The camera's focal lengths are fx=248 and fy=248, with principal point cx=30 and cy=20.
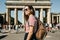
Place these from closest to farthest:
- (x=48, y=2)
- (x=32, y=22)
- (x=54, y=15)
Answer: (x=32, y=22) < (x=48, y=2) < (x=54, y=15)

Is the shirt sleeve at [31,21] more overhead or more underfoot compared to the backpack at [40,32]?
more overhead

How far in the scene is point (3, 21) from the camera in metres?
93.5

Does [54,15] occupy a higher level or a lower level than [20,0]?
lower

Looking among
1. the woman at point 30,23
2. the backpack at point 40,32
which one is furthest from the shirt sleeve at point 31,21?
the backpack at point 40,32

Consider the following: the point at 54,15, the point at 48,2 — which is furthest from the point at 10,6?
the point at 54,15

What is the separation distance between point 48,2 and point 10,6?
13.8 meters

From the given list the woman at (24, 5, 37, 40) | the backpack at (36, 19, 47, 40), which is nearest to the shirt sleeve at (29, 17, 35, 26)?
the woman at (24, 5, 37, 40)

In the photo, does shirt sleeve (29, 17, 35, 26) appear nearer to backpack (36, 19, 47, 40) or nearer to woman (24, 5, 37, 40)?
woman (24, 5, 37, 40)

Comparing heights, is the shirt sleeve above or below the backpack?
above

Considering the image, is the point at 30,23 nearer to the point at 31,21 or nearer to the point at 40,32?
the point at 31,21

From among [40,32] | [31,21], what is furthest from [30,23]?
[40,32]

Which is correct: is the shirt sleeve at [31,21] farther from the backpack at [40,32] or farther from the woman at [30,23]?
the backpack at [40,32]

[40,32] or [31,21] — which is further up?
[31,21]

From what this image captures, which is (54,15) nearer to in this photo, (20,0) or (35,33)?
(20,0)
